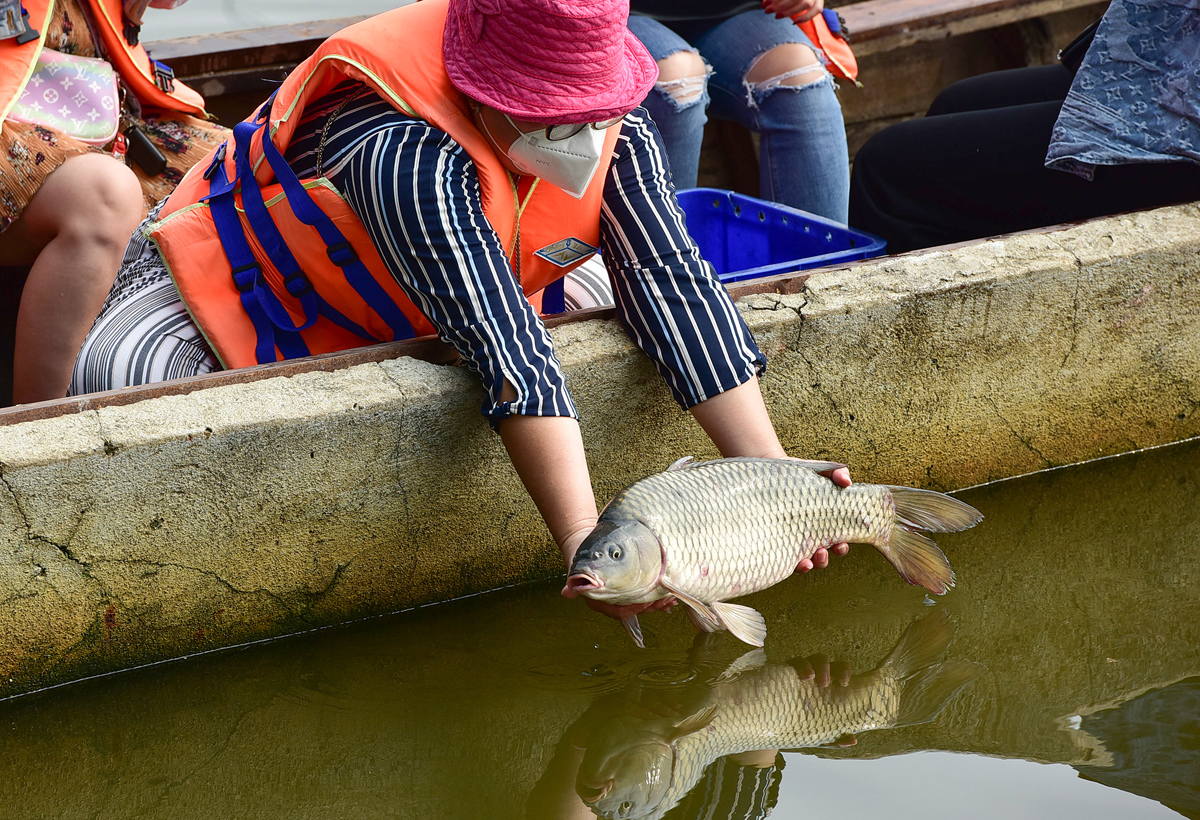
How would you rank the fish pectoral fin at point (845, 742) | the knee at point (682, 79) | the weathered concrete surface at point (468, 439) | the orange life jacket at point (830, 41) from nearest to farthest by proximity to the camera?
the fish pectoral fin at point (845, 742)
the weathered concrete surface at point (468, 439)
the knee at point (682, 79)
the orange life jacket at point (830, 41)

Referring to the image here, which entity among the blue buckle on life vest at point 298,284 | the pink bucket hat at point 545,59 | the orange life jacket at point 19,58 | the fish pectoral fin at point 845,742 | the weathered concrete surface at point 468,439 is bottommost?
the fish pectoral fin at point 845,742

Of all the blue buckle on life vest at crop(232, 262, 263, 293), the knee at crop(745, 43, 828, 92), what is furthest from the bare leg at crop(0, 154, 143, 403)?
the knee at crop(745, 43, 828, 92)

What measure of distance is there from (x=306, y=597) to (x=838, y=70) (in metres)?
2.25

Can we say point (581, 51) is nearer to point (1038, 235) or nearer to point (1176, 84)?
point (1038, 235)

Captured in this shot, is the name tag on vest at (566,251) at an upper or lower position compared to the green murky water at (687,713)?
upper

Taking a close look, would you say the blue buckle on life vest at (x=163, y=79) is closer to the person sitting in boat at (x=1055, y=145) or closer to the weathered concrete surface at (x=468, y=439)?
the weathered concrete surface at (x=468, y=439)

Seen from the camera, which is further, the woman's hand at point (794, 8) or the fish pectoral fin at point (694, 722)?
the woman's hand at point (794, 8)

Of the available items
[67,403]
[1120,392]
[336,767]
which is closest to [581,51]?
[67,403]

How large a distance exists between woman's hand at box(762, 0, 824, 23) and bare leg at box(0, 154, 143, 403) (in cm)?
177

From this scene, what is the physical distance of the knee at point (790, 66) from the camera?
3072 millimetres

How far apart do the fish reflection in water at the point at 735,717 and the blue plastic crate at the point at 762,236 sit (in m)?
1.05

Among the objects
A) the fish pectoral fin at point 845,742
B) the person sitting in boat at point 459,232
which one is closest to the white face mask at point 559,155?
the person sitting in boat at point 459,232

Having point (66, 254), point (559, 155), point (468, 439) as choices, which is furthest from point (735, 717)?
point (66, 254)

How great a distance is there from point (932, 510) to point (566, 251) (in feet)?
2.80
